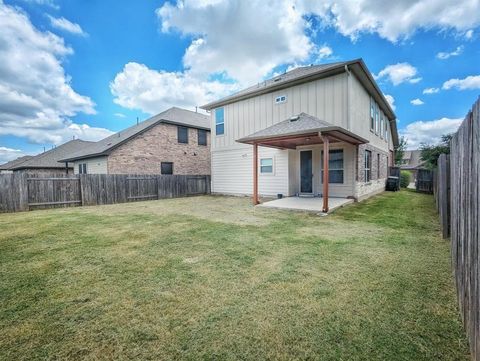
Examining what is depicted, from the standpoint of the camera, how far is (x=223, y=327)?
6.99 ft

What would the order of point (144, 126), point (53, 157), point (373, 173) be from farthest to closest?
point (53, 157) → point (144, 126) → point (373, 173)

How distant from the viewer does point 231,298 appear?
263 cm

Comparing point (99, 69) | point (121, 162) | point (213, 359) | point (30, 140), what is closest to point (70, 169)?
point (121, 162)

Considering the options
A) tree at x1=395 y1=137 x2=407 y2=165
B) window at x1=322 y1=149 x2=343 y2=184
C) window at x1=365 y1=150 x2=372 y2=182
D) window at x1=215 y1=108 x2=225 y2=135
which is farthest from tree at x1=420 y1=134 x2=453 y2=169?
window at x1=215 y1=108 x2=225 y2=135

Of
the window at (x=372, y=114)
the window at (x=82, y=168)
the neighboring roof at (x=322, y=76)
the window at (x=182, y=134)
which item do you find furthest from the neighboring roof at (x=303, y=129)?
the window at (x=82, y=168)

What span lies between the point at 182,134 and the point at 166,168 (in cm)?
316

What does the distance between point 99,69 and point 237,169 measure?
10768mm

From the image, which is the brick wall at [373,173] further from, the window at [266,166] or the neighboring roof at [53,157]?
the neighboring roof at [53,157]

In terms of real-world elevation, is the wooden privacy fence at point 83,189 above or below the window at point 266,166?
below

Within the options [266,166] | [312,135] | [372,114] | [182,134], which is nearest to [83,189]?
[182,134]

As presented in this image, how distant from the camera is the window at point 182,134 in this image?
61.8 ft

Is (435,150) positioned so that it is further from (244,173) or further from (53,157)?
(53,157)

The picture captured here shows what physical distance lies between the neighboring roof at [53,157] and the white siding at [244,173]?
1730cm

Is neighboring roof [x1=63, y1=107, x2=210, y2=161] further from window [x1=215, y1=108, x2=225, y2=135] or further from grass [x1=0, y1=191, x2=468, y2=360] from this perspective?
grass [x1=0, y1=191, x2=468, y2=360]
